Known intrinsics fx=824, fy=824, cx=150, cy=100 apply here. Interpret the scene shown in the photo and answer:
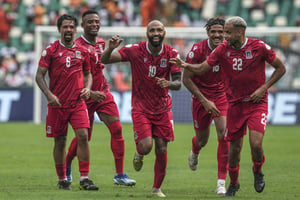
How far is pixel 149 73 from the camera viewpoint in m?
11.8

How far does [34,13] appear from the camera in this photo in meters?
33.6

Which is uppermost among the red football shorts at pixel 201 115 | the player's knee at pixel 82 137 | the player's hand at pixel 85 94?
the player's hand at pixel 85 94

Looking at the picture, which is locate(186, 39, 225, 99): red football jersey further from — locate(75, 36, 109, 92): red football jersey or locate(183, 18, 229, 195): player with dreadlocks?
locate(75, 36, 109, 92): red football jersey

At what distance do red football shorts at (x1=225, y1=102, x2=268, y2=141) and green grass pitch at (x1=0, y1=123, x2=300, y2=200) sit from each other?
35.6 inches

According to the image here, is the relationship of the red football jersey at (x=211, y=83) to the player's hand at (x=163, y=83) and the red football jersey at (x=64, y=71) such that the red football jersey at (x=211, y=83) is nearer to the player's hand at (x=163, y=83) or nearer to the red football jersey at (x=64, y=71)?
the player's hand at (x=163, y=83)

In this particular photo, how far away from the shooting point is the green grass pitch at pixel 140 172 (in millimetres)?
11594

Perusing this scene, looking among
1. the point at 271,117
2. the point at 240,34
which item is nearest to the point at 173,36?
the point at 271,117

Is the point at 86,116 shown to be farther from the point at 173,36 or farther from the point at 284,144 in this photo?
the point at 173,36

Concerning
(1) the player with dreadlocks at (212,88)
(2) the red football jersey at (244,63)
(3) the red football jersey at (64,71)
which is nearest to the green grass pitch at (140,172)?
(1) the player with dreadlocks at (212,88)

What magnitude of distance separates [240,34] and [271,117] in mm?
15194

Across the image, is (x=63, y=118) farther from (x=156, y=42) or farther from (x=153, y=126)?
(x=156, y=42)

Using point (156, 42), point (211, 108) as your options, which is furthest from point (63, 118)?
point (211, 108)

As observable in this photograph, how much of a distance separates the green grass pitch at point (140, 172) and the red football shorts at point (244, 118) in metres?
0.91

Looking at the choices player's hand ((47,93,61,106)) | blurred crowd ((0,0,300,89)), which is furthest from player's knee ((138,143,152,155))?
blurred crowd ((0,0,300,89))
